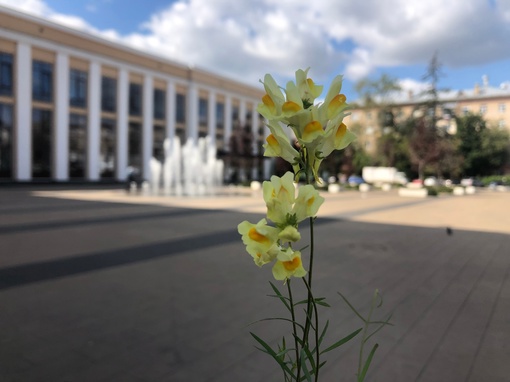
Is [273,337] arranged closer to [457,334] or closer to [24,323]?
[457,334]

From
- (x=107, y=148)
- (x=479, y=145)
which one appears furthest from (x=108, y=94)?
(x=479, y=145)

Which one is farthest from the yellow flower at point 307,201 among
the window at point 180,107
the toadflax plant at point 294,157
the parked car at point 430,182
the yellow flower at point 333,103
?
the window at point 180,107

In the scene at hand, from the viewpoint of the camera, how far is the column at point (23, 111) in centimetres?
2527

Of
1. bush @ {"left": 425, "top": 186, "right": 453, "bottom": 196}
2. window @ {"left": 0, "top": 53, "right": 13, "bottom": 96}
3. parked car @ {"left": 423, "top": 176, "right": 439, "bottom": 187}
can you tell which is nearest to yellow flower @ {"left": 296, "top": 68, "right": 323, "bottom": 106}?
bush @ {"left": 425, "top": 186, "right": 453, "bottom": 196}

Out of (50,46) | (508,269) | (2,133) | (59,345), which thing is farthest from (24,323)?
(50,46)

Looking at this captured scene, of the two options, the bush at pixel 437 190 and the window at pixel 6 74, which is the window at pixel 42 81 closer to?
the window at pixel 6 74

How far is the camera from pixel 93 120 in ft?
97.3

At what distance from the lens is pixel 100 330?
328 cm

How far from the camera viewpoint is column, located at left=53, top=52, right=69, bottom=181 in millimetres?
27375

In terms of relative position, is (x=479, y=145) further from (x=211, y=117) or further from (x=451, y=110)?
(x=211, y=117)

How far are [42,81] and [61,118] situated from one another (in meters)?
2.65

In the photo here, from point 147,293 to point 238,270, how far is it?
4.68ft

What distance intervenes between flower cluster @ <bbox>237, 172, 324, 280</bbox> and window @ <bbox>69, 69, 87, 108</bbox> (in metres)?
31.0

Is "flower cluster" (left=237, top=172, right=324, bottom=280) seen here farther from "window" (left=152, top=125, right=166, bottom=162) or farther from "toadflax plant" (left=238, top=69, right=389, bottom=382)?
"window" (left=152, top=125, right=166, bottom=162)
